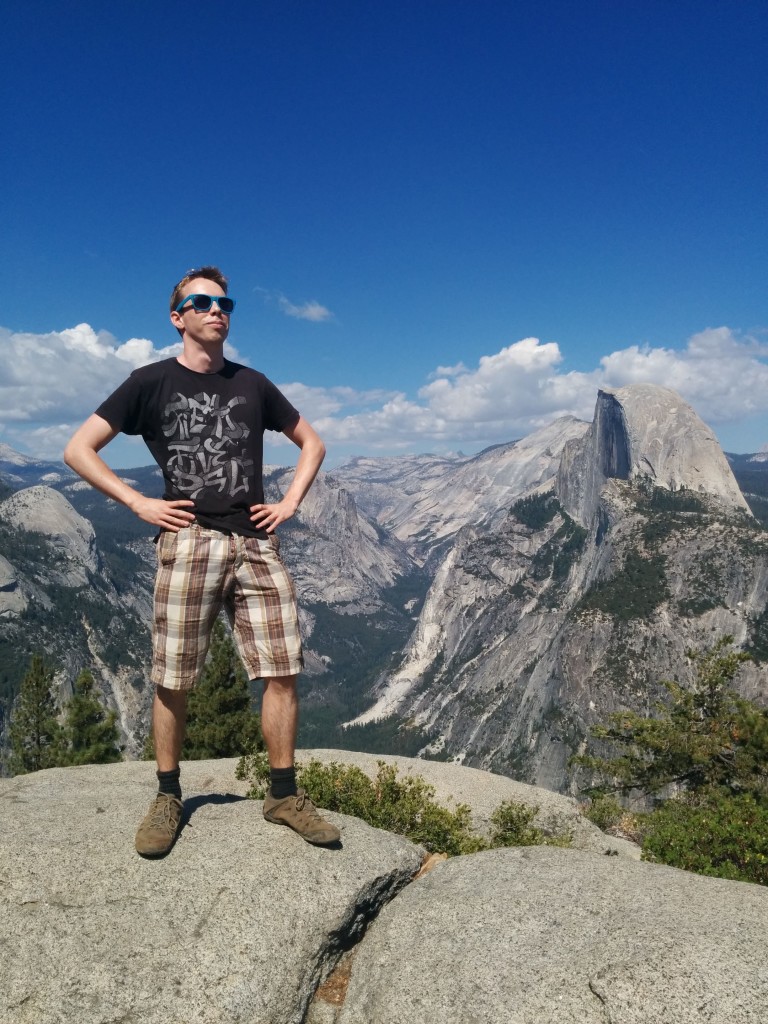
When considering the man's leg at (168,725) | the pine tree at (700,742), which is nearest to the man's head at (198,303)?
the man's leg at (168,725)

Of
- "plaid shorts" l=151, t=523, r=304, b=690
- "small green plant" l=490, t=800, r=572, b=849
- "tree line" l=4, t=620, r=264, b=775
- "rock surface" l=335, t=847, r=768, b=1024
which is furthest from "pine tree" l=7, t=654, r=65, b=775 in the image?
"rock surface" l=335, t=847, r=768, b=1024

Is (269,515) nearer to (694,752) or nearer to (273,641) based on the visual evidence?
(273,641)

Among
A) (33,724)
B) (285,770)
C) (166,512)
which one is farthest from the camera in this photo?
(33,724)

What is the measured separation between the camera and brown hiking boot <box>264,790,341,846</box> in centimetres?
626

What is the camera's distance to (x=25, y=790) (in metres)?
8.23

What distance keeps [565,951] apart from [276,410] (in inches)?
221

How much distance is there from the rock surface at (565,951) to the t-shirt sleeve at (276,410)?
5.07m

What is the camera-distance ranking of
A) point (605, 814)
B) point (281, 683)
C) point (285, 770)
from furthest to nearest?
point (605, 814), point (285, 770), point (281, 683)

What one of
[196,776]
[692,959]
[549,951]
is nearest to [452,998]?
[549,951]

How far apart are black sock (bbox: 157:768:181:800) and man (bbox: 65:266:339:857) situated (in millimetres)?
20

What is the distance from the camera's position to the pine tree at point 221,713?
80.2 feet

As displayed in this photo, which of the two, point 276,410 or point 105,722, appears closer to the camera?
point 276,410

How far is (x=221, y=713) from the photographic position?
2647cm

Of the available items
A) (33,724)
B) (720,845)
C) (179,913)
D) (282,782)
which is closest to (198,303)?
(282,782)
